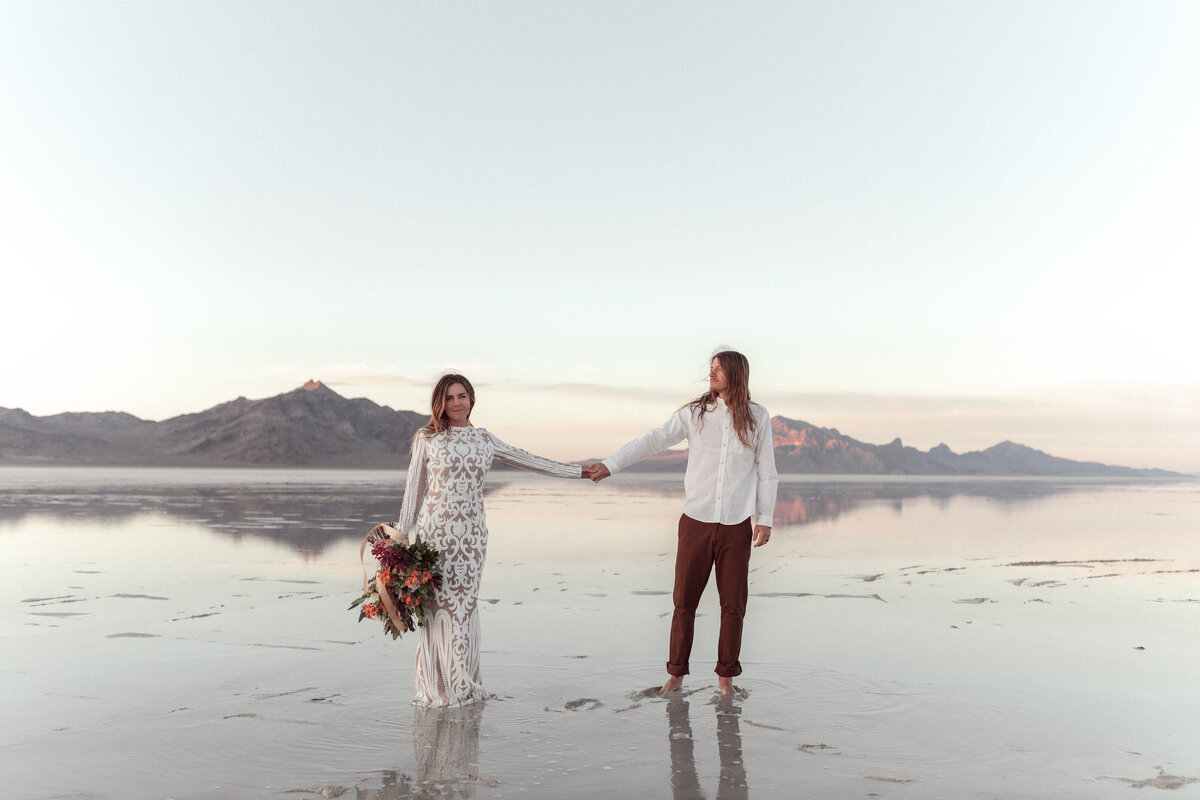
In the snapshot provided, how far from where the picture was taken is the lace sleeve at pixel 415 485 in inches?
207

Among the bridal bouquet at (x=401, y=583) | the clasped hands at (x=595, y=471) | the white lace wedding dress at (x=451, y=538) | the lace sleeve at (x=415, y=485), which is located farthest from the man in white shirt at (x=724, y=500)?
the bridal bouquet at (x=401, y=583)

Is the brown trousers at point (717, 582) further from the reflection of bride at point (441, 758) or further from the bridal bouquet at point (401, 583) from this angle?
the bridal bouquet at point (401, 583)

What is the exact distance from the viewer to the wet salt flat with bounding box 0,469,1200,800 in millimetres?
3938

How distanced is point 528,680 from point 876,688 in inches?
83.0

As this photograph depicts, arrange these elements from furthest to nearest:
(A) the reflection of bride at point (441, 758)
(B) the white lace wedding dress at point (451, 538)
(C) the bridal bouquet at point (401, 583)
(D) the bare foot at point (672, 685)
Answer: (D) the bare foot at point (672, 685)
(B) the white lace wedding dress at point (451, 538)
(C) the bridal bouquet at point (401, 583)
(A) the reflection of bride at point (441, 758)

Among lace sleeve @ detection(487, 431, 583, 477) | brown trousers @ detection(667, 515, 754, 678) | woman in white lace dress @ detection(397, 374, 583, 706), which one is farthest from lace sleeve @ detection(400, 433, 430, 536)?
brown trousers @ detection(667, 515, 754, 678)

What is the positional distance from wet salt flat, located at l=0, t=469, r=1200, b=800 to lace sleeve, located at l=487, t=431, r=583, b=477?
4.23ft

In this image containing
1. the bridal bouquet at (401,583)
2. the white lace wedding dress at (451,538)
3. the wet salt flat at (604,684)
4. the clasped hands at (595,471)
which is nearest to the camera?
the wet salt flat at (604,684)

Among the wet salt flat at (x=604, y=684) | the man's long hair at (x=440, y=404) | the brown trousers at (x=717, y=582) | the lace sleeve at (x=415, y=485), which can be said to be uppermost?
the man's long hair at (x=440, y=404)

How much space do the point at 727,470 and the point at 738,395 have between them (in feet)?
1.53

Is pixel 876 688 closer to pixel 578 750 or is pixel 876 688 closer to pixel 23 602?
pixel 578 750

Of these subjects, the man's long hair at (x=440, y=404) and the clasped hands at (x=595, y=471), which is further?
the clasped hands at (x=595, y=471)

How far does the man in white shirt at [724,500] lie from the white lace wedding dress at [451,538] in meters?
1.01

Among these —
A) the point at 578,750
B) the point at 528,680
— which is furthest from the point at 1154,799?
the point at 528,680
